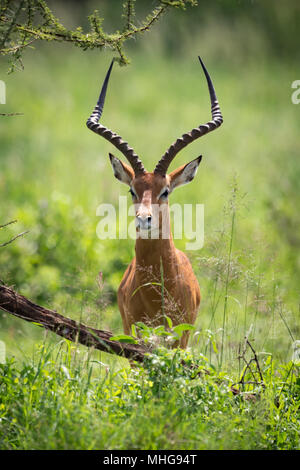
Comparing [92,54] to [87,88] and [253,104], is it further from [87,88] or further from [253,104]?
[253,104]

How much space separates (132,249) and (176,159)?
20.5ft

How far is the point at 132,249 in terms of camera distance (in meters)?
9.13

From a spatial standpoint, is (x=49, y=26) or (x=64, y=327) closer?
(x=64, y=327)

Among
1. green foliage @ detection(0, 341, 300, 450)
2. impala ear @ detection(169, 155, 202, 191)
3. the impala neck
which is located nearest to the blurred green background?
the impala neck

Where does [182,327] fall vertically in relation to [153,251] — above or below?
below

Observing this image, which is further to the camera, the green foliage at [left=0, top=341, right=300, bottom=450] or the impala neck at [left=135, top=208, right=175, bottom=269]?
the impala neck at [left=135, top=208, right=175, bottom=269]

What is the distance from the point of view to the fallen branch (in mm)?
4152

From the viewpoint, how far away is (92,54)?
75.0ft

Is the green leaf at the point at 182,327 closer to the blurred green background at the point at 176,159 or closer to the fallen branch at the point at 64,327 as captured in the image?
the fallen branch at the point at 64,327

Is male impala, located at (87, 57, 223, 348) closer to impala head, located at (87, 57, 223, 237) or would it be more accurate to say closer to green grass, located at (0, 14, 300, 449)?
impala head, located at (87, 57, 223, 237)

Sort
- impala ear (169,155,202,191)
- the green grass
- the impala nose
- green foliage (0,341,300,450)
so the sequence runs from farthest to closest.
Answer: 1. impala ear (169,155,202,191)
2. the impala nose
3. the green grass
4. green foliage (0,341,300,450)

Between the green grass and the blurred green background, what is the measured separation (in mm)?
41

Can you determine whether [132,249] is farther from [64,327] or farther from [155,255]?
[64,327]

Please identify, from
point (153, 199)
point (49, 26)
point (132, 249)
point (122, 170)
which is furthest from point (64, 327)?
point (132, 249)
